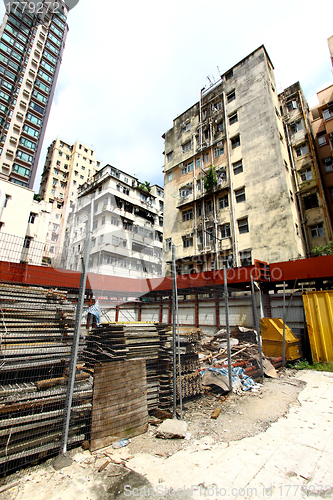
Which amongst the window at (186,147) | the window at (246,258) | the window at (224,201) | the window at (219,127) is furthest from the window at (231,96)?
the window at (246,258)

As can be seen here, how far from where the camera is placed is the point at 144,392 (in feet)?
14.9

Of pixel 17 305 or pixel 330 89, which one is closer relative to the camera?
pixel 17 305

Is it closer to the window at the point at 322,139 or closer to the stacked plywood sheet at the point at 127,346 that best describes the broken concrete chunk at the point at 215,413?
the stacked plywood sheet at the point at 127,346

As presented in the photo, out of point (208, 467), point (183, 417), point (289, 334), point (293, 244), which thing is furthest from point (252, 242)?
point (208, 467)

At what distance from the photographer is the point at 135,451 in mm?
3646

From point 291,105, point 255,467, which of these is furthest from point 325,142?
point 255,467

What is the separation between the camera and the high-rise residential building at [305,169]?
70.7 feet

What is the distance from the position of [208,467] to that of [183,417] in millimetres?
1695

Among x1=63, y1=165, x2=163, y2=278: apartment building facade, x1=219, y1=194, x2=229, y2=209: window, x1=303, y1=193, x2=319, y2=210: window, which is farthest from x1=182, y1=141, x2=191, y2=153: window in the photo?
x1=303, y1=193, x2=319, y2=210: window

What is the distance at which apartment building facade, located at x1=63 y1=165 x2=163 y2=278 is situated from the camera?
34.4 metres

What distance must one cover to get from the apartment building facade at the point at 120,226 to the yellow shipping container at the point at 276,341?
26.0 meters

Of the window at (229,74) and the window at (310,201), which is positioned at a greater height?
the window at (229,74)

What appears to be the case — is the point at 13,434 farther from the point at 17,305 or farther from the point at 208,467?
the point at 208,467

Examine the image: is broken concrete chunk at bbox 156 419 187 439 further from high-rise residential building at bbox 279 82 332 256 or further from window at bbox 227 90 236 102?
window at bbox 227 90 236 102
